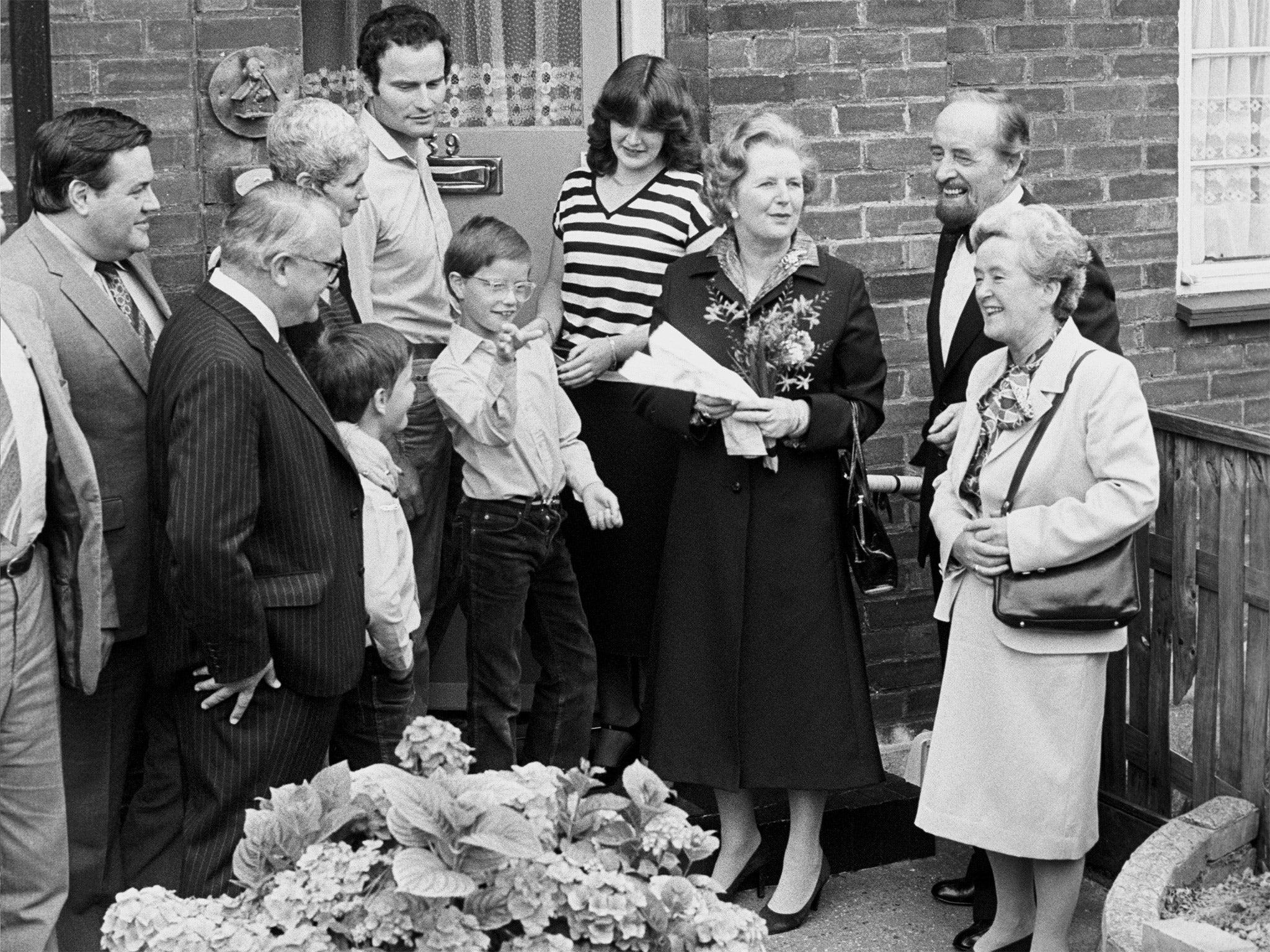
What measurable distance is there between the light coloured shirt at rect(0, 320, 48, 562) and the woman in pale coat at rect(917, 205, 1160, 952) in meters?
2.13

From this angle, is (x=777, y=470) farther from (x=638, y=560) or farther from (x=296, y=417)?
(x=296, y=417)

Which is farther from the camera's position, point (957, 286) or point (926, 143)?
point (926, 143)

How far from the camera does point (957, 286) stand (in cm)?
492

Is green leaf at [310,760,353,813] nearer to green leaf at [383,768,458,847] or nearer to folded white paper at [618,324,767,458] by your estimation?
green leaf at [383,768,458,847]

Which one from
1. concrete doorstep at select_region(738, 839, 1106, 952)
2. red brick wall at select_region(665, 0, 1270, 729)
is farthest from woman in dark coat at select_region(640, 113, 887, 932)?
red brick wall at select_region(665, 0, 1270, 729)

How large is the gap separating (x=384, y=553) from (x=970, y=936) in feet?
6.08

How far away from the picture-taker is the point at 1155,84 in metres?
6.77

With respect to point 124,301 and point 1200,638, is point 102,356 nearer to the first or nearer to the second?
point 124,301

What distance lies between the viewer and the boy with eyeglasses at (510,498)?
482cm

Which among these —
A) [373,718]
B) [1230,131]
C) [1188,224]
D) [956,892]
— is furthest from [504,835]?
[1230,131]

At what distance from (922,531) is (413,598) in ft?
4.78

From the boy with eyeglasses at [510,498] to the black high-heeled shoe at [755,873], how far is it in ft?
2.01

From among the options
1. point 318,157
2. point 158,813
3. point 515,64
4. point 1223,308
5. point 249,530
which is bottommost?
point 158,813

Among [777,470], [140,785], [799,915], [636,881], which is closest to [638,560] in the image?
[777,470]
